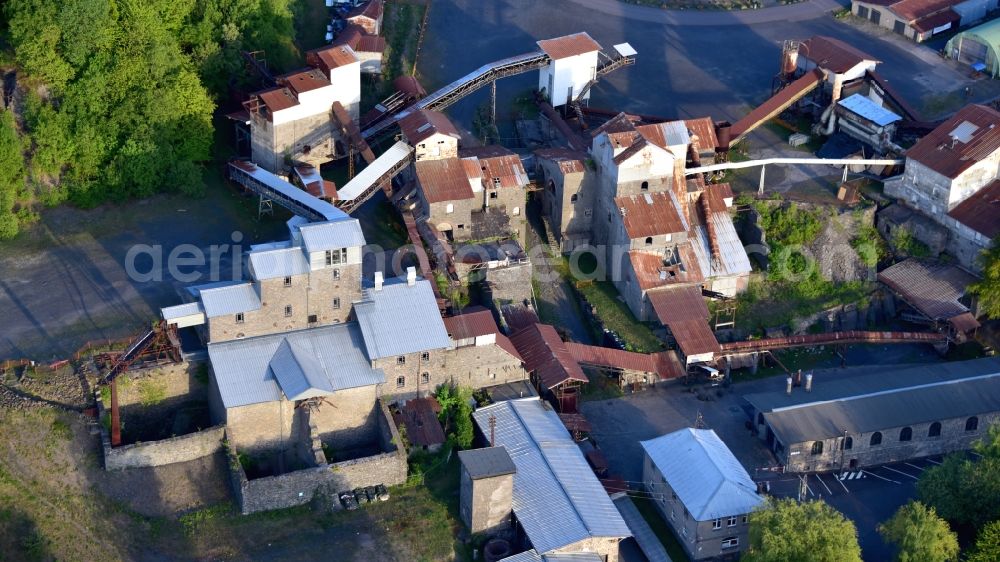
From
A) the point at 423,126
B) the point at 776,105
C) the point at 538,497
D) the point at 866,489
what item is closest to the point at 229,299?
the point at 538,497

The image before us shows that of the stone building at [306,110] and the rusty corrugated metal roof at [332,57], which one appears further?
the rusty corrugated metal roof at [332,57]

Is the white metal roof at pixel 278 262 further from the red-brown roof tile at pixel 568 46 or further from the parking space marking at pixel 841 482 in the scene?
the parking space marking at pixel 841 482

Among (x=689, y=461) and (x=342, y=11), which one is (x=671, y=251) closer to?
(x=689, y=461)

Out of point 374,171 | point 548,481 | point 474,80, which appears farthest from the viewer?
point 474,80

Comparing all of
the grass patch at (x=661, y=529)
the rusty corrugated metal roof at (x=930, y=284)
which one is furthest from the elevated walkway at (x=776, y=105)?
the grass patch at (x=661, y=529)

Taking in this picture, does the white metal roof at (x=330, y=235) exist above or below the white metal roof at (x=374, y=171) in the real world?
above

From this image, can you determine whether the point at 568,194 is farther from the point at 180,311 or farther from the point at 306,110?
the point at 180,311
